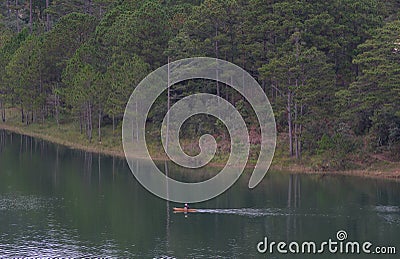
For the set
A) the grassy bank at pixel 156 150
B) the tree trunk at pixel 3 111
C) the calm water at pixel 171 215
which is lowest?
the calm water at pixel 171 215

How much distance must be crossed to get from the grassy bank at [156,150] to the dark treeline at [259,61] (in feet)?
3.24

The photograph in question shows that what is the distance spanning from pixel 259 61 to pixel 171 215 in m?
23.4

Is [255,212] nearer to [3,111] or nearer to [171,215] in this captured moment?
[171,215]

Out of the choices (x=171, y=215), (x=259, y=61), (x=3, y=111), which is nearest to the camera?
(x=171, y=215)

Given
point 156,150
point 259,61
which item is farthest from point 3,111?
point 259,61

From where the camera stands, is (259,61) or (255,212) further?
(259,61)

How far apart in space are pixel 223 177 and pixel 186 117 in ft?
39.3

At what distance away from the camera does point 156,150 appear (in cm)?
6675

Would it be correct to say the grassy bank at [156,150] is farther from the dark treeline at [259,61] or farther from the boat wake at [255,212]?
the boat wake at [255,212]

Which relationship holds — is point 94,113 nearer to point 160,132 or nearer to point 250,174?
point 160,132

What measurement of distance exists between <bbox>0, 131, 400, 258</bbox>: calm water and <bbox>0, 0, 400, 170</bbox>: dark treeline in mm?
5888

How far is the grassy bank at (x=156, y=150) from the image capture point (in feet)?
182

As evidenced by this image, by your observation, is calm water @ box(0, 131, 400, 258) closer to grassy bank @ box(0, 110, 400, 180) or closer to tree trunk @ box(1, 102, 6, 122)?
grassy bank @ box(0, 110, 400, 180)

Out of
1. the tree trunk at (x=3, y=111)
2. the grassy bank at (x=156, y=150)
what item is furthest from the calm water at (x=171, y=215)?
the tree trunk at (x=3, y=111)
